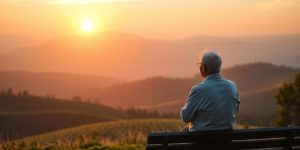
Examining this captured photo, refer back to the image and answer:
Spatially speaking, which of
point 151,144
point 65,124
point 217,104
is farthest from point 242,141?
point 65,124

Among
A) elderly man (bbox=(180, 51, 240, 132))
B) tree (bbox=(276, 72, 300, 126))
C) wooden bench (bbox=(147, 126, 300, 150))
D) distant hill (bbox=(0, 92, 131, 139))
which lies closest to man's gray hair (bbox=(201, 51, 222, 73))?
elderly man (bbox=(180, 51, 240, 132))

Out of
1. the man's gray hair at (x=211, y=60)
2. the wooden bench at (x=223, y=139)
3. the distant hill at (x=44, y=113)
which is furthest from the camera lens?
the distant hill at (x=44, y=113)

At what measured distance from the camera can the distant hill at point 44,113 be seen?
333 ft

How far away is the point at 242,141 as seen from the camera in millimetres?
5789

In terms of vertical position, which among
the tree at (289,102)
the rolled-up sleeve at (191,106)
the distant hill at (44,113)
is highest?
the distant hill at (44,113)

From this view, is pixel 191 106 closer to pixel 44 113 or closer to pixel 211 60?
pixel 211 60

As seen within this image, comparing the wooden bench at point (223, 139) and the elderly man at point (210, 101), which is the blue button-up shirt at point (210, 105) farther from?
the wooden bench at point (223, 139)

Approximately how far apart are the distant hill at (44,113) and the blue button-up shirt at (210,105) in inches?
3464

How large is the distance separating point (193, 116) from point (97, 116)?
9988cm

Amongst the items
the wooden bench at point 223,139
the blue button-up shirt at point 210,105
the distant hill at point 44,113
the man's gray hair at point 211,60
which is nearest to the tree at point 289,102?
the wooden bench at point 223,139

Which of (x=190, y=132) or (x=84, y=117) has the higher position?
(x=84, y=117)

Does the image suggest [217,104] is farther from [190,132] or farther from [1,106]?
[1,106]

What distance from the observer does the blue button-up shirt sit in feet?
18.9

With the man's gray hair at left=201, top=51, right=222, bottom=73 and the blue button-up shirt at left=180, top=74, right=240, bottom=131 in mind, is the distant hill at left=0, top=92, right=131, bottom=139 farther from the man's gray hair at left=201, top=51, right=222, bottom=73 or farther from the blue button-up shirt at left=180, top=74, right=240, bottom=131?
the man's gray hair at left=201, top=51, right=222, bottom=73
